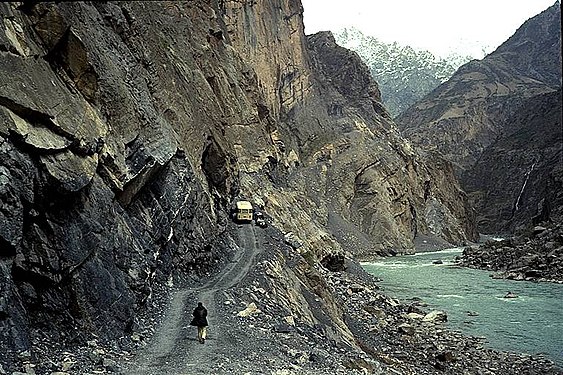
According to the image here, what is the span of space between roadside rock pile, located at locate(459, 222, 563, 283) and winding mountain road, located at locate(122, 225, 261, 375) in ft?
132

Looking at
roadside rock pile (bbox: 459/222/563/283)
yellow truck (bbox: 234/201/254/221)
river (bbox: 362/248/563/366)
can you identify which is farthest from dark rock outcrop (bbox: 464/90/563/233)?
yellow truck (bbox: 234/201/254/221)

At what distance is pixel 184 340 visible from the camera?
16.2 meters

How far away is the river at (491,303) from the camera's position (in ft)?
96.9

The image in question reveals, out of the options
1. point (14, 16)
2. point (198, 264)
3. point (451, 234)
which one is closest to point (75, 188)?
point (14, 16)

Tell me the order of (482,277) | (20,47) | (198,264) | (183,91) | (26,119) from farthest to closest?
(482,277)
(183,91)
(198,264)
(20,47)
(26,119)

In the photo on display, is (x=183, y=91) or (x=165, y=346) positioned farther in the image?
(x=183, y=91)

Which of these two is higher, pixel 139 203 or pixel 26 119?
pixel 26 119

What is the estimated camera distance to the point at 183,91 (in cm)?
3472

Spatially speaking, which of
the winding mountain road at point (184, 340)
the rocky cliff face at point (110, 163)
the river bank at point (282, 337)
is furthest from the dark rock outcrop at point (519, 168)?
the winding mountain road at point (184, 340)

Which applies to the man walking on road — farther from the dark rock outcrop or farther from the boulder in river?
the dark rock outcrop

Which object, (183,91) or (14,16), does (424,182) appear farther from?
Result: (14,16)

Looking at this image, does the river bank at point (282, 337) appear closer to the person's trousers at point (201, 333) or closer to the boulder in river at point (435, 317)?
the boulder in river at point (435, 317)

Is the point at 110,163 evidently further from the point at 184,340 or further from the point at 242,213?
the point at 242,213

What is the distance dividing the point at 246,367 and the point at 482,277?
48623mm
